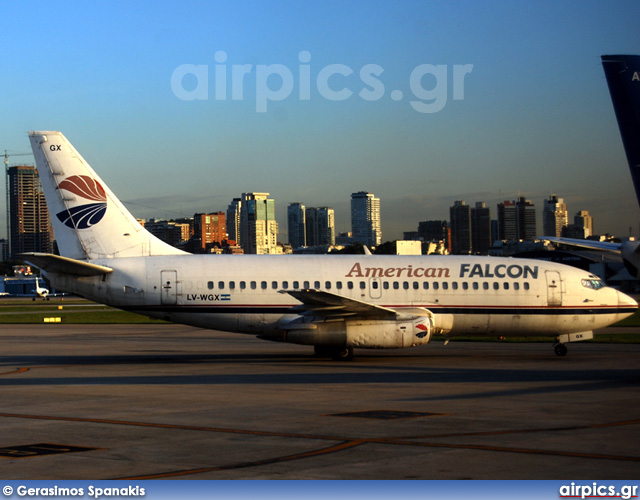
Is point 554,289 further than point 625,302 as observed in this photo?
No

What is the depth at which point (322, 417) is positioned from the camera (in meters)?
16.0

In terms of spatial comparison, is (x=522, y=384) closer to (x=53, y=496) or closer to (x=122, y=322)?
(x=53, y=496)

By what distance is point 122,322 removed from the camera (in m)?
59.7

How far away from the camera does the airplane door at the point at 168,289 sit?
94.1ft

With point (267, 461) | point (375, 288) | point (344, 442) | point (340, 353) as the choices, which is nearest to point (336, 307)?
point (340, 353)


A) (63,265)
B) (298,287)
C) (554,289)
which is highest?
(63,265)

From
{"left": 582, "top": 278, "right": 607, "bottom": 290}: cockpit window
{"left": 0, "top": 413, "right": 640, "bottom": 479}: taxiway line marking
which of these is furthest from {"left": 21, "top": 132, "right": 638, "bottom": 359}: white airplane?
{"left": 0, "top": 413, "right": 640, "bottom": 479}: taxiway line marking

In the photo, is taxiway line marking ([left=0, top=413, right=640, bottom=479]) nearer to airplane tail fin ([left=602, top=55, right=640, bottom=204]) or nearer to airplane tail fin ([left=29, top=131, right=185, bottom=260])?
airplane tail fin ([left=602, top=55, right=640, bottom=204])

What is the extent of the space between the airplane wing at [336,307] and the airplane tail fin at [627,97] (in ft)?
41.9

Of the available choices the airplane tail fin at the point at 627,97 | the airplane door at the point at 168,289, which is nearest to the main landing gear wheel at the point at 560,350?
the airplane door at the point at 168,289

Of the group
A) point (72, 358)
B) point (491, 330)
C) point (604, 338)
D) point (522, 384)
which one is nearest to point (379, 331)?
point (491, 330)

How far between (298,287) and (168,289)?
15.1 ft

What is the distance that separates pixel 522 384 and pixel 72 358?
1744 centimetres

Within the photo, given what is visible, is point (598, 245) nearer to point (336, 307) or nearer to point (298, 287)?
point (336, 307)
